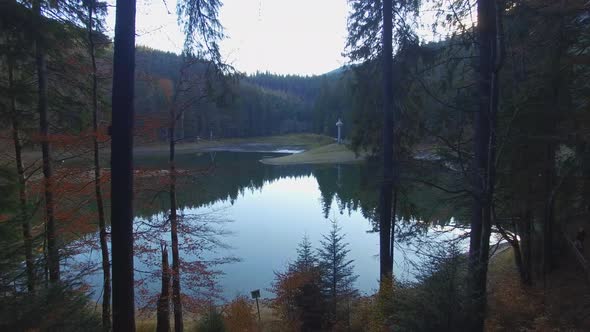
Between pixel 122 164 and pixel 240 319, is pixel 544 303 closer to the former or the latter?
pixel 240 319

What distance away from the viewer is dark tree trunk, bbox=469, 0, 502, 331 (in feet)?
19.1

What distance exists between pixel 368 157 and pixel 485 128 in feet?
14.9

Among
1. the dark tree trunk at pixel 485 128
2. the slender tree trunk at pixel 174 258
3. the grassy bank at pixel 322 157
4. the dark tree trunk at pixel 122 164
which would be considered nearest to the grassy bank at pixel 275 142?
the grassy bank at pixel 322 157

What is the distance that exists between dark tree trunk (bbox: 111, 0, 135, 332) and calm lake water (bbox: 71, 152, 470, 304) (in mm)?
4191

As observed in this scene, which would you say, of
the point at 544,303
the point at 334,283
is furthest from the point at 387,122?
the point at 544,303

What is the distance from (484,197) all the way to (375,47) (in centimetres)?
506

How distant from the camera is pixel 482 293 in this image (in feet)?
18.1

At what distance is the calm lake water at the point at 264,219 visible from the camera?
11266 millimetres

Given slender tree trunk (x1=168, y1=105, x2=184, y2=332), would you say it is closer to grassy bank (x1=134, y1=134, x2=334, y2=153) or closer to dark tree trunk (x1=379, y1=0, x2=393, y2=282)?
dark tree trunk (x1=379, y1=0, x2=393, y2=282)

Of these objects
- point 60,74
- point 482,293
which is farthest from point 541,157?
point 60,74

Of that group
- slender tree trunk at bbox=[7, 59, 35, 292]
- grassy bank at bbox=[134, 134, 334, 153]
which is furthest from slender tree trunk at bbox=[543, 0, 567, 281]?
grassy bank at bbox=[134, 134, 334, 153]

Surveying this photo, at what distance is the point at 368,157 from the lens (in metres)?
10.6

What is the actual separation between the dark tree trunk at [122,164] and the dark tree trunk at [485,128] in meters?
4.54

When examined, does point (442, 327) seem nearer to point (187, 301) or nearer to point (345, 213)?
point (187, 301)
